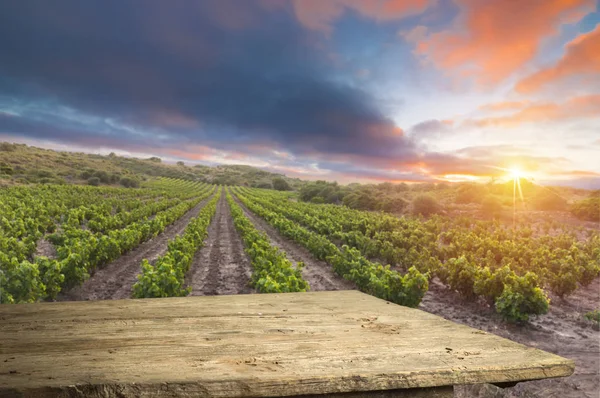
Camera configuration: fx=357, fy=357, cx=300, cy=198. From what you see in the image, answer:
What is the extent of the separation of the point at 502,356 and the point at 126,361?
153 cm

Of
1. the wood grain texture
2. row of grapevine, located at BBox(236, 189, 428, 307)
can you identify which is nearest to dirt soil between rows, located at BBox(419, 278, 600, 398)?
row of grapevine, located at BBox(236, 189, 428, 307)

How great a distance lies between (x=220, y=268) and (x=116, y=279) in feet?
14.1

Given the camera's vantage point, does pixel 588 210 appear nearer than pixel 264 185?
Yes

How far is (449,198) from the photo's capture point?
58969 mm

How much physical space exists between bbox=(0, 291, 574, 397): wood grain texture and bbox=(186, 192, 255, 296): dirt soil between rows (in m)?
11.2

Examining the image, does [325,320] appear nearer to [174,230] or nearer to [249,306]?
[249,306]

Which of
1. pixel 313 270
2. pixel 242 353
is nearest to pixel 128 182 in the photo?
pixel 313 270

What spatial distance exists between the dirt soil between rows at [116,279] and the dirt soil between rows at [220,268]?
7.47 ft

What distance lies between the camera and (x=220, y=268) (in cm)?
1653

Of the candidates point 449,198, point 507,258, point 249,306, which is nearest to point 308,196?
point 449,198

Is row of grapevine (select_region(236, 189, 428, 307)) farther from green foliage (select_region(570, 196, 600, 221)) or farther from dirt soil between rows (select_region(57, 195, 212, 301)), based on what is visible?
green foliage (select_region(570, 196, 600, 221))

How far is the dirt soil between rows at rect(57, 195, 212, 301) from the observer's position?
40.3 ft

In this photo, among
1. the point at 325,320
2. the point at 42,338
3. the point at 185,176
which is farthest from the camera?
the point at 185,176

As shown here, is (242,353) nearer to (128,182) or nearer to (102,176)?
(102,176)
